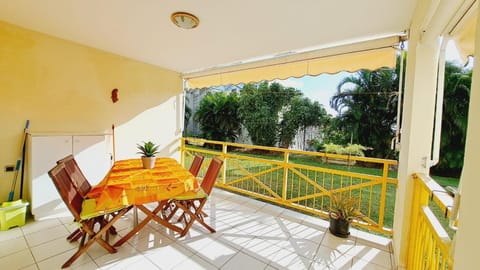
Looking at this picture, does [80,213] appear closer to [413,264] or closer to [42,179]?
[42,179]

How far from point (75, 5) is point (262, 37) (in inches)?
82.5

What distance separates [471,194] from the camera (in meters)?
0.71

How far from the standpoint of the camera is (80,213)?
1.98 meters

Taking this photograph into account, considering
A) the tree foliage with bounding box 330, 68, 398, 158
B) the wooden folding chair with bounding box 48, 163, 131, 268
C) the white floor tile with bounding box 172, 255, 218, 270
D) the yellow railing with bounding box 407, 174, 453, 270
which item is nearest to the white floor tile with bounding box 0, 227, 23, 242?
the wooden folding chair with bounding box 48, 163, 131, 268

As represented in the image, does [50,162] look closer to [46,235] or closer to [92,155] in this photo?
[92,155]

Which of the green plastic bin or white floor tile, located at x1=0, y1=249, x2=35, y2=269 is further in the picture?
the green plastic bin

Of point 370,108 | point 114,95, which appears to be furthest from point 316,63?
point 370,108

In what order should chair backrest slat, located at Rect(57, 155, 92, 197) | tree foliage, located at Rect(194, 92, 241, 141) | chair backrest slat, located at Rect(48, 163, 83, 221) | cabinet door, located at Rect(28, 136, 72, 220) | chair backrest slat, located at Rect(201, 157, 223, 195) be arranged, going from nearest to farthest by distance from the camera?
chair backrest slat, located at Rect(48, 163, 83, 221) → chair backrest slat, located at Rect(57, 155, 92, 197) → chair backrest slat, located at Rect(201, 157, 223, 195) → cabinet door, located at Rect(28, 136, 72, 220) → tree foliage, located at Rect(194, 92, 241, 141)

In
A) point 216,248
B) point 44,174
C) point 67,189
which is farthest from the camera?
point 44,174

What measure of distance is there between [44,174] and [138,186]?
175 centimetres

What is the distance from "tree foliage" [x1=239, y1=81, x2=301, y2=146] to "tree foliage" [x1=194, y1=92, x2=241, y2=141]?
2.47 feet

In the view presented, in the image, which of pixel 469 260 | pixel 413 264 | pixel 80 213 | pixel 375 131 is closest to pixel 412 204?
pixel 413 264

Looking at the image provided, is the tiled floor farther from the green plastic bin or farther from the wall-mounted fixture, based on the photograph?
the wall-mounted fixture

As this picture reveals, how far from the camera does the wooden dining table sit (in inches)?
78.9
